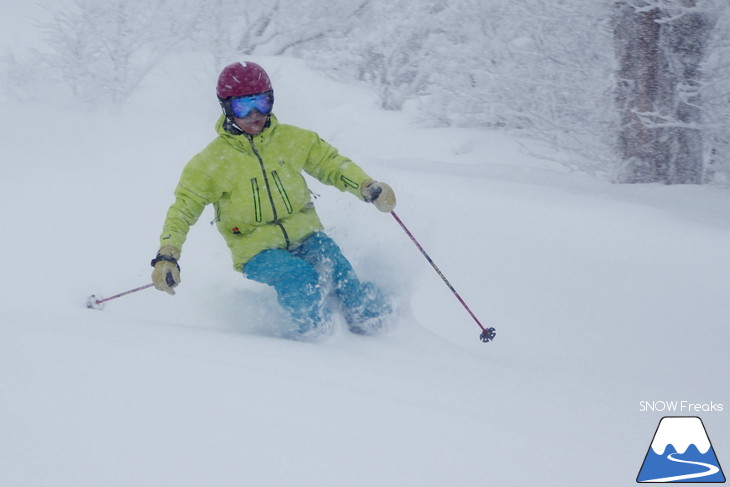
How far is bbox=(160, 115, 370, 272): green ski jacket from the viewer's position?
3.77 meters

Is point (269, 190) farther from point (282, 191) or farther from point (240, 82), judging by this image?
point (240, 82)

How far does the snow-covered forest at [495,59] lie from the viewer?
227 inches

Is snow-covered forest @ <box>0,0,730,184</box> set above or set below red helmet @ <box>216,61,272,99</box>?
above

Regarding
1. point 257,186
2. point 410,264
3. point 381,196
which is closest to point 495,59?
point 410,264

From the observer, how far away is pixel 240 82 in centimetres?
360

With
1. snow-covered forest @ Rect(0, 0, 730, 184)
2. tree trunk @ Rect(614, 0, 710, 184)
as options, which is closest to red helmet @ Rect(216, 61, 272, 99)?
snow-covered forest @ Rect(0, 0, 730, 184)

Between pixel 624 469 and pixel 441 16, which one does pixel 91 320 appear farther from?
pixel 441 16

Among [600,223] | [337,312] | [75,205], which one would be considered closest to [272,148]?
[337,312]

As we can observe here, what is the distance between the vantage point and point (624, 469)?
198 centimetres

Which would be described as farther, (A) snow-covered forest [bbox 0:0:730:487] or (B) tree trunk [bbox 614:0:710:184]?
(B) tree trunk [bbox 614:0:710:184]

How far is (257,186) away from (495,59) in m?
5.31

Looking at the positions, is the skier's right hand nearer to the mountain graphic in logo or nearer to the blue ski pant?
the blue ski pant

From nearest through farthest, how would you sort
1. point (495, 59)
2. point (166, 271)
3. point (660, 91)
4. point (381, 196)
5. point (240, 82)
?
point (166, 271), point (240, 82), point (381, 196), point (660, 91), point (495, 59)

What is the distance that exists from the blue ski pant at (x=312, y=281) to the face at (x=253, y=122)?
27.1 inches
